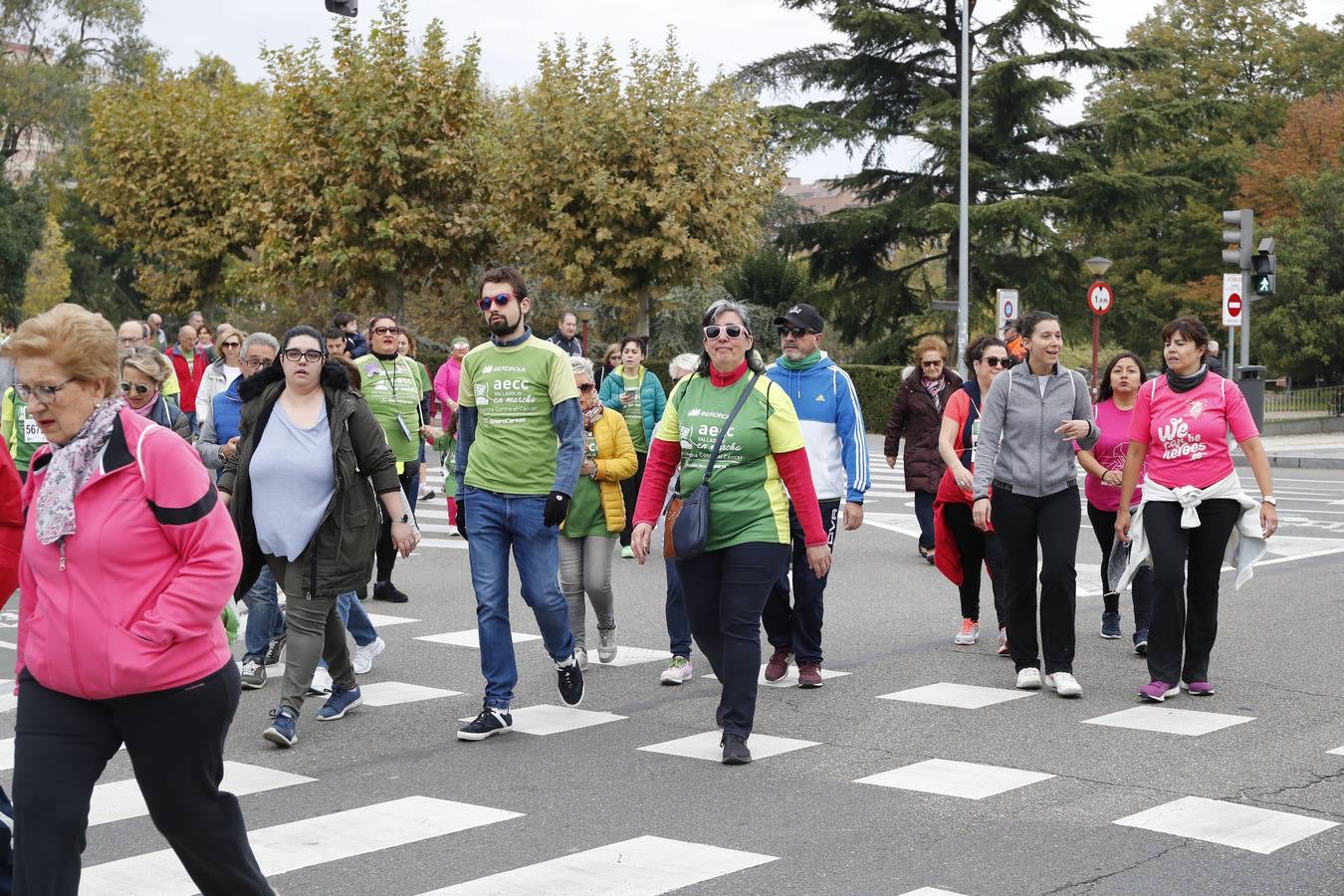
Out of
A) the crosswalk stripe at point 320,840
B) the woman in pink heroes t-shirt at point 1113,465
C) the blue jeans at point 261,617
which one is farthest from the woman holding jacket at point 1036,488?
the blue jeans at point 261,617

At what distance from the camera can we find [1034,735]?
7.20 meters

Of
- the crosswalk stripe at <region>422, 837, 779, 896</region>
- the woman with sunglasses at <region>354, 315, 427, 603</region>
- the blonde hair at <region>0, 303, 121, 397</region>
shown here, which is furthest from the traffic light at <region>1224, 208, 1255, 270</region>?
the blonde hair at <region>0, 303, 121, 397</region>

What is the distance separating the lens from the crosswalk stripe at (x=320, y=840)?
5082 millimetres

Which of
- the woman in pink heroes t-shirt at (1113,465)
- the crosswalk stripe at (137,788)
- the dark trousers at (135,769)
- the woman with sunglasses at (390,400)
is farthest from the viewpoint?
the woman with sunglasses at (390,400)

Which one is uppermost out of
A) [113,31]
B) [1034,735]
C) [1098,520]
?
[113,31]

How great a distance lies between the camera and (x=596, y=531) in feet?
29.5

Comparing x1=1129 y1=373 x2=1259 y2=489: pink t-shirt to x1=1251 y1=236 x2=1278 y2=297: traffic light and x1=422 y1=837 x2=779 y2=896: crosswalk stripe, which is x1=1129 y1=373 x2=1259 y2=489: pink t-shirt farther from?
x1=1251 y1=236 x2=1278 y2=297: traffic light

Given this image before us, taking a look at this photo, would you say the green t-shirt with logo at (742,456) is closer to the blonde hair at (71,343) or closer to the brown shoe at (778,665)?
the brown shoe at (778,665)

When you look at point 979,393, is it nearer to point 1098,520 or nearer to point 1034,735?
point 1098,520

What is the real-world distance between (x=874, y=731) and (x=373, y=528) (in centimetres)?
233

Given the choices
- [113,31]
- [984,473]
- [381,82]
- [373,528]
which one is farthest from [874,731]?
[113,31]

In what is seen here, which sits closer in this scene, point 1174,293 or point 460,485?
point 460,485

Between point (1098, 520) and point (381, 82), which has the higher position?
point (381, 82)

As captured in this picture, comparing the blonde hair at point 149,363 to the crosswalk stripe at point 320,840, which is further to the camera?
the blonde hair at point 149,363
